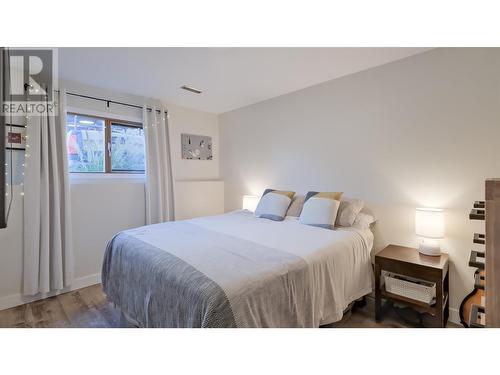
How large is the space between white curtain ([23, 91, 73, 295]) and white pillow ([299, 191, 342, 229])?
2.52m

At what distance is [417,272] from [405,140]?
3.80 feet

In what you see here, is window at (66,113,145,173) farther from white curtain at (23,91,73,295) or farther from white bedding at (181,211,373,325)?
white bedding at (181,211,373,325)

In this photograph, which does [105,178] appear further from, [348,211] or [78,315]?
[348,211]

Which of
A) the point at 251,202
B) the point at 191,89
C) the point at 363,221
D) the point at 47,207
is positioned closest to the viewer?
the point at 363,221

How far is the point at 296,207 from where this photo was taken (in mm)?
2652

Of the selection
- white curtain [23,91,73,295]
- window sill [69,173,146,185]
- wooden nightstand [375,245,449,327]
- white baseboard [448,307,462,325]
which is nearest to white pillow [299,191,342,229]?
wooden nightstand [375,245,449,327]

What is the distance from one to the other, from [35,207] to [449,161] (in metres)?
3.80

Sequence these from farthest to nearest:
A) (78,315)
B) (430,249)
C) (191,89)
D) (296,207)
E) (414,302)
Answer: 1. (191,89)
2. (296,207)
3. (78,315)
4. (430,249)
5. (414,302)

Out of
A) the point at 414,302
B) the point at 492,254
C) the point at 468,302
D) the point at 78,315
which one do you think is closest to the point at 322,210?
the point at 414,302

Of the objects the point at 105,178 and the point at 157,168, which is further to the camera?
the point at 157,168

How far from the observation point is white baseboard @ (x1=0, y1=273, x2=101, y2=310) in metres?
2.17

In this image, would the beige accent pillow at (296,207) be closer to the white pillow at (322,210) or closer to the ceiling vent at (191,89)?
the white pillow at (322,210)

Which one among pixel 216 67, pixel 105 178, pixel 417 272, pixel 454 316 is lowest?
pixel 454 316
